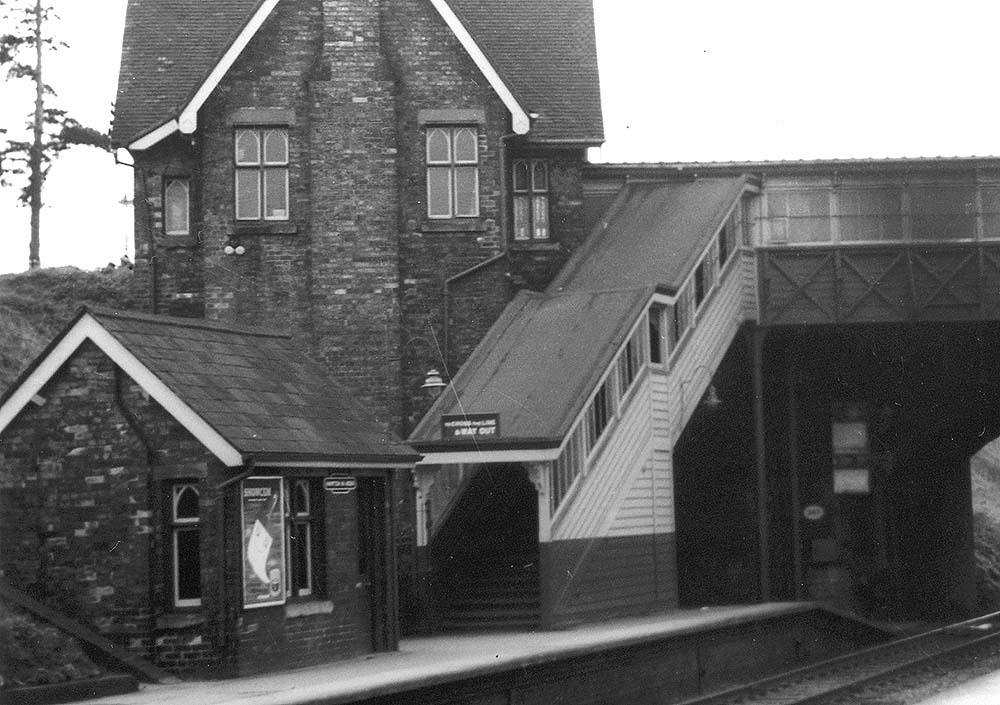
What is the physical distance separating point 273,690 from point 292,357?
21.2 ft

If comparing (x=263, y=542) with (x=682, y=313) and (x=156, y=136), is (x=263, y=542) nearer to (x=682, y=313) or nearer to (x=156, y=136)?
(x=682, y=313)

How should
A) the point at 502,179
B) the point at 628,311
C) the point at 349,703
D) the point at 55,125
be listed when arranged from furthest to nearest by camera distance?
the point at 55,125 → the point at 502,179 → the point at 628,311 → the point at 349,703

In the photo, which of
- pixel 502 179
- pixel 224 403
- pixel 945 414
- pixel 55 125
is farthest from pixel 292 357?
pixel 55 125

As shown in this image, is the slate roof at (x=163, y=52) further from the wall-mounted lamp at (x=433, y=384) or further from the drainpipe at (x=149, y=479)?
the drainpipe at (x=149, y=479)

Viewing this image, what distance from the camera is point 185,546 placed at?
59.4 feet

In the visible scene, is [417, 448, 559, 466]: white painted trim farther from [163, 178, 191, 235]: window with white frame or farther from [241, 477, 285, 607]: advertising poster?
[163, 178, 191, 235]: window with white frame

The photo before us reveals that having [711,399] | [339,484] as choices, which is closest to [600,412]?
[711,399]

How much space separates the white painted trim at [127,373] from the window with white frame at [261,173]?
1058 centimetres

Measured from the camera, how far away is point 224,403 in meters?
18.5

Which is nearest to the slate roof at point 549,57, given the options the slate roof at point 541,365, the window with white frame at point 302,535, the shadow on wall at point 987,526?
the slate roof at point 541,365

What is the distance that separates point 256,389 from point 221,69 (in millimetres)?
9883

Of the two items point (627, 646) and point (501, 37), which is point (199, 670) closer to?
point (627, 646)

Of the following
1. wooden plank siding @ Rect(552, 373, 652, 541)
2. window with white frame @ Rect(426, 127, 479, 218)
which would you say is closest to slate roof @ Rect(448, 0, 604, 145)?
window with white frame @ Rect(426, 127, 479, 218)

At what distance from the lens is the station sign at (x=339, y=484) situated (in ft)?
63.6
